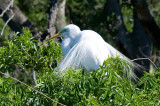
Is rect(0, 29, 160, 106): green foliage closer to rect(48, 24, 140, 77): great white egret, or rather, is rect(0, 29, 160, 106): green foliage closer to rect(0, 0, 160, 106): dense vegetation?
rect(0, 0, 160, 106): dense vegetation

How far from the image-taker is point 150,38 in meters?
5.87

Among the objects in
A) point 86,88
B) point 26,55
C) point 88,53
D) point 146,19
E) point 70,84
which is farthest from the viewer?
point 146,19

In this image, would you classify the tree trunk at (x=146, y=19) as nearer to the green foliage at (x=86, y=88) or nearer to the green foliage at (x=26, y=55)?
the green foliage at (x=26, y=55)

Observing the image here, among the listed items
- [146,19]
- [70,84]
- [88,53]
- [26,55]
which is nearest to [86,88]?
[70,84]

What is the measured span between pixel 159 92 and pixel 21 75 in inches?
171

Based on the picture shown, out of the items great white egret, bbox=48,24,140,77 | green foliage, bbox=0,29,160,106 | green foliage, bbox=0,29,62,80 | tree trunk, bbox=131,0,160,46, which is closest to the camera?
green foliage, bbox=0,29,160,106

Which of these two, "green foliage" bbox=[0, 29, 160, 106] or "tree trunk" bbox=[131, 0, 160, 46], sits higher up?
"tree trunk" bbox=[131, 0, 160, 46]

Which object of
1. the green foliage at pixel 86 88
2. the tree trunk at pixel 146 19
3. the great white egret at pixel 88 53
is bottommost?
the green foliage at pixel 86 88

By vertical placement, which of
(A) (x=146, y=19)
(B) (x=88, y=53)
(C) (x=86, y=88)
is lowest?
(C) (x=86, y=88)

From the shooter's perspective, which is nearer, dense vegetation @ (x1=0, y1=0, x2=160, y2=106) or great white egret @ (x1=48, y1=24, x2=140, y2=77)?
dense vegetation @ (x1=0, y1=0, x2=160, y2=106)

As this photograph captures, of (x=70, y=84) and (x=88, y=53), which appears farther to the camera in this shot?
(x=88, y=53)

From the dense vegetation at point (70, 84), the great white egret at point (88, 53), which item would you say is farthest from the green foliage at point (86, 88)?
the great white egret at point (88, 53)

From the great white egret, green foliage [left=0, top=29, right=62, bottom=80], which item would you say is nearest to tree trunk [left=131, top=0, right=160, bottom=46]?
the great white egret

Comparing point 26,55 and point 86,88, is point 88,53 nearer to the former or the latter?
point 26,55
